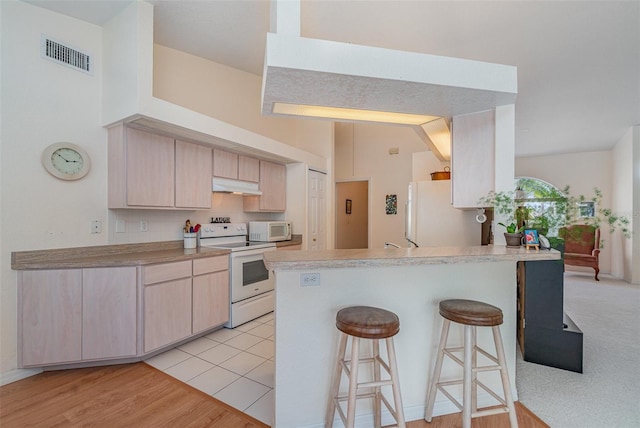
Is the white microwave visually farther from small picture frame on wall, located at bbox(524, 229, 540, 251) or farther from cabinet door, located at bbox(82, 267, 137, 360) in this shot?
small picture frame on wall, located at bbox(524, 229, 540, 251)

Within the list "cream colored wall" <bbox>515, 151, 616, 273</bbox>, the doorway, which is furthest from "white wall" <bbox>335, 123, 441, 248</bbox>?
"cream colored wall" <bbox>515, 151, 616, 273</bbox>

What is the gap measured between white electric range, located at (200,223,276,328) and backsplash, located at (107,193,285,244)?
0.18 meters

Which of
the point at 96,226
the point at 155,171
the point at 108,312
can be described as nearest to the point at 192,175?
the point at 155,171

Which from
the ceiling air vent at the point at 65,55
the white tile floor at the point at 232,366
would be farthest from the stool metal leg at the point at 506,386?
the ceiling air vent at the point at 65,55

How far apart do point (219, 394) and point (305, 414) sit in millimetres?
735

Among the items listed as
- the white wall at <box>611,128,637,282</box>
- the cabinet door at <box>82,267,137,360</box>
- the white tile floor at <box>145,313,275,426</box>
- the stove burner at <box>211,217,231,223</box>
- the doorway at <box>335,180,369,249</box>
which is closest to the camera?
the white tile floor at <box>145,313,275,426</box>

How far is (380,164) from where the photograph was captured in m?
5.68

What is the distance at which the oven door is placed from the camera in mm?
3107

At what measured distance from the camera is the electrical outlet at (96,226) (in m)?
2.49

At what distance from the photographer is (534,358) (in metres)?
2.42

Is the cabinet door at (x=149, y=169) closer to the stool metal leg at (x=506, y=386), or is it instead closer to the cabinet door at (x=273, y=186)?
the cabinet door at (x=273, y=186)

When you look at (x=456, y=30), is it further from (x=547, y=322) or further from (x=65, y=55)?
(x=65, y=55)

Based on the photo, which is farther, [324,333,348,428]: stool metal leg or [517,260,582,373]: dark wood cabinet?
[517,260,582,373]: dark wood cabinet

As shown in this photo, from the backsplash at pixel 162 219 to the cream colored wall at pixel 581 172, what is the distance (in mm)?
7093
